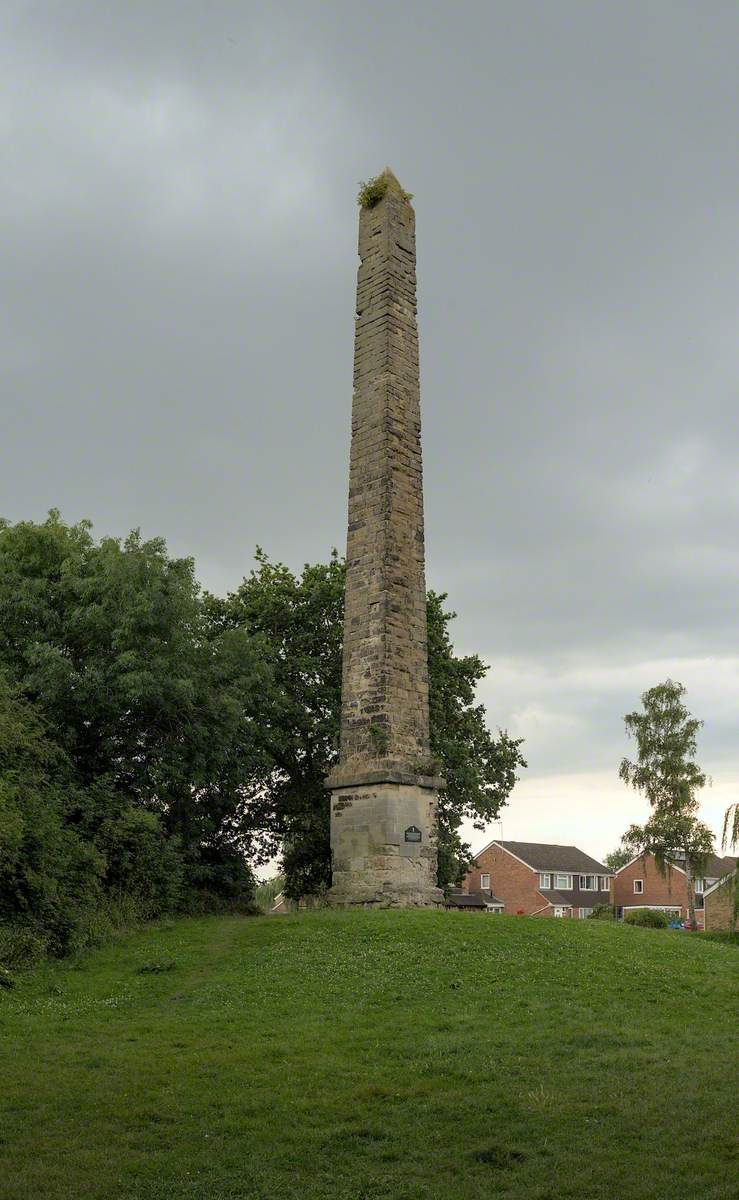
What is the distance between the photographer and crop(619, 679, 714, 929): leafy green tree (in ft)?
165

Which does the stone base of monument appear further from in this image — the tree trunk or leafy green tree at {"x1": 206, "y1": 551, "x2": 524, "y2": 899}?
the tree trunk

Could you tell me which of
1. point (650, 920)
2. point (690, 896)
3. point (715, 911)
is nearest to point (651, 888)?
point (715, 911)

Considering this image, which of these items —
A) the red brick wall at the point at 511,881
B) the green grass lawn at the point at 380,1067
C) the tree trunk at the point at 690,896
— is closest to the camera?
the green grass lawn at the point at 380,1067

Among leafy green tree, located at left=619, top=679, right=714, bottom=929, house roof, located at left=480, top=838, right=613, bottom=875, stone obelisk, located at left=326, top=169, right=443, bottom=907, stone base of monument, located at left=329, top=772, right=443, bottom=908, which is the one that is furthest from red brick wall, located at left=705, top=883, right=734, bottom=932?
stone obelisk, located at left=326, top=169, right=443, bottom=907

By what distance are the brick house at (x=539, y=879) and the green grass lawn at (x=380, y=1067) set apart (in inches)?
2156

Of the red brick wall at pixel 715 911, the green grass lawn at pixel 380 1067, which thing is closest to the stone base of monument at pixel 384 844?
the green grass lawn at pixel 380 1067

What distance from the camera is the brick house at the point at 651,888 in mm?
73688

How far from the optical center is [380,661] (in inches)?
993

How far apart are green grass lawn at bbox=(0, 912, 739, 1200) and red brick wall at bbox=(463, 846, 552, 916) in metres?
54.4

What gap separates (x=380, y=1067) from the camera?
44.7 feet

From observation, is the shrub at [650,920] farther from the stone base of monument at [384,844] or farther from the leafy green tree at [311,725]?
the stone base of monument at [384,844]

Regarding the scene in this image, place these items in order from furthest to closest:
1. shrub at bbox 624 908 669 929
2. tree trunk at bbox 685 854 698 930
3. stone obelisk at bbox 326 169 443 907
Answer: tree trunk at bbox 685 854 698 930 < shrub at bbox 624 908 669 929 < stone obelisk at bbox 326 169 443 907

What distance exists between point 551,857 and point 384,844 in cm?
5816

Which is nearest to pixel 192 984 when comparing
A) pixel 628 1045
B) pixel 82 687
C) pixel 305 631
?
pixel 628 1045
